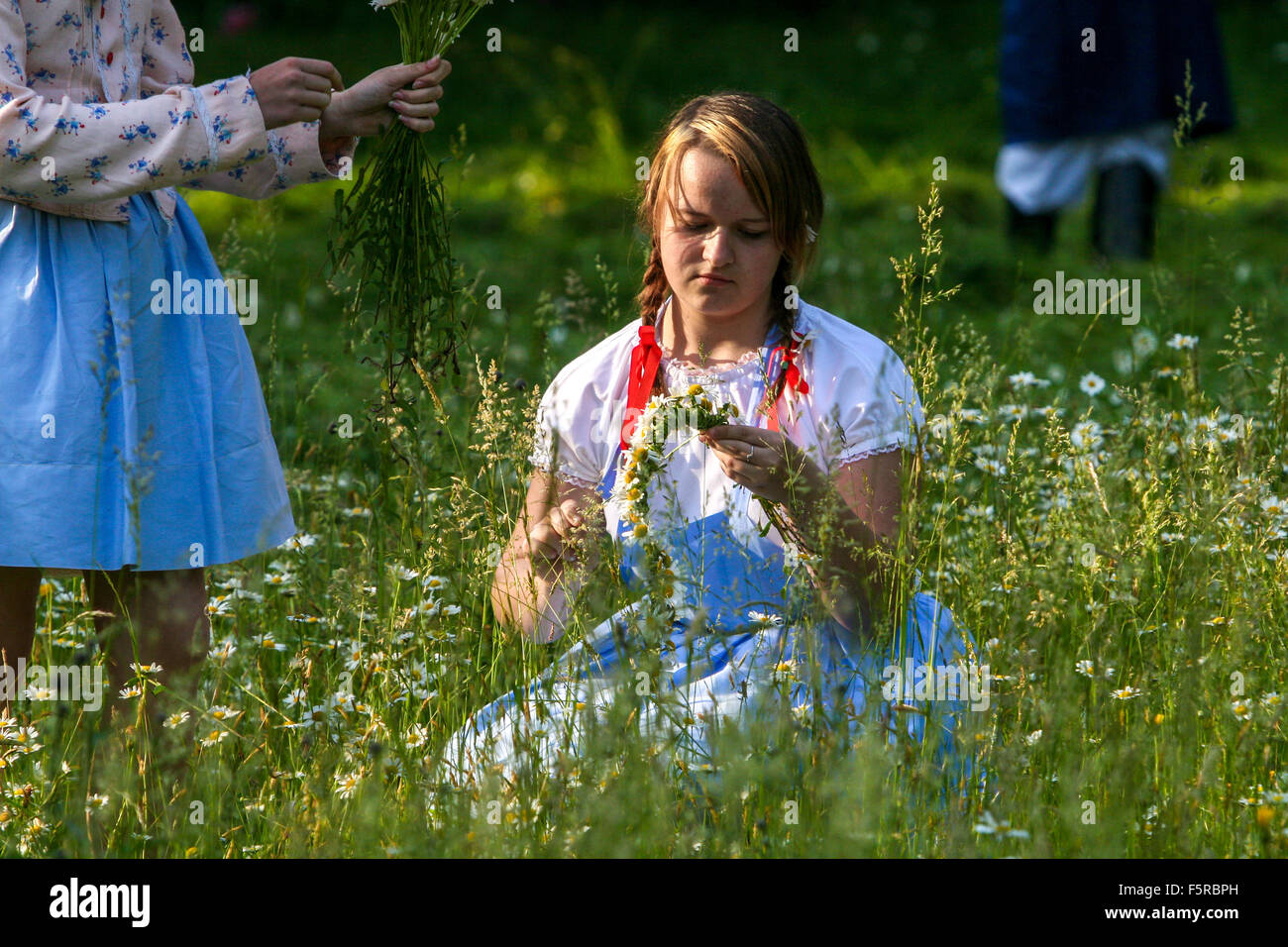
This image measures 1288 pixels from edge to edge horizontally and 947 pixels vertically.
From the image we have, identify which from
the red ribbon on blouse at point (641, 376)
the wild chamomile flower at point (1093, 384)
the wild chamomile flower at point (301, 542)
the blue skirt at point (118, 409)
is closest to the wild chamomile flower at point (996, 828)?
the red ribbon on blouse at point (641, 376)

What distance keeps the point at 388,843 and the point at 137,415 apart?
0.85 m

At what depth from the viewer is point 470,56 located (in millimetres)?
11594

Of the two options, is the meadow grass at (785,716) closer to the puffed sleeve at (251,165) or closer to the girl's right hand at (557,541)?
the girl's right hand at (557,541)

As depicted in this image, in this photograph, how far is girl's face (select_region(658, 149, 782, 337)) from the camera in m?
2.41

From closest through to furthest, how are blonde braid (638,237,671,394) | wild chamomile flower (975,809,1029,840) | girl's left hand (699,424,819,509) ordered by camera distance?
1. wild chamomile flower (975,809,1029,840)
2. girl's left hand (699,424,819,509)
3. blonde braid (638,237,671,394)

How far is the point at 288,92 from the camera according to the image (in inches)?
92.7

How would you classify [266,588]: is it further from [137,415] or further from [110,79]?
[110,79]

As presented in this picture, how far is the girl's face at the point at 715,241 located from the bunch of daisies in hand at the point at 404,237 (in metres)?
0.40

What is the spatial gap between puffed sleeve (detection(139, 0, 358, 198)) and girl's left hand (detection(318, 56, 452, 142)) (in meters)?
0.07

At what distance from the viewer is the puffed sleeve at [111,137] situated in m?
2.17

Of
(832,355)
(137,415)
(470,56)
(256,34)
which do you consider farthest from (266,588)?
(256,34)

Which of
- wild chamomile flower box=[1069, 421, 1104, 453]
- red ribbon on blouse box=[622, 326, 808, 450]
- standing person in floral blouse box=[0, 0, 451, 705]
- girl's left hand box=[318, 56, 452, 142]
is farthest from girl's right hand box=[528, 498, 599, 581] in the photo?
wild chamomile flower box=[1069, 421, 1104, 453]

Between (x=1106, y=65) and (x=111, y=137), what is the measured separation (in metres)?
5.10

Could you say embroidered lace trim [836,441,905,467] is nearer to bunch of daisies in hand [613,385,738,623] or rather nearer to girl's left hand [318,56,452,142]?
bunch of daisies in hand [613,385,738,623]
